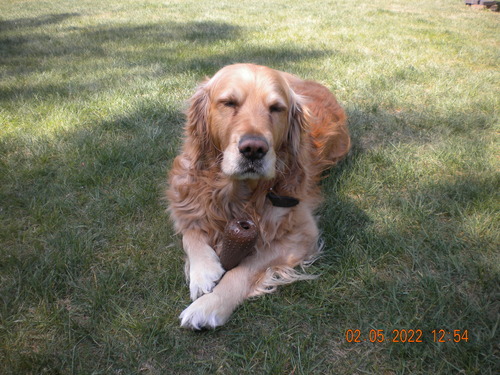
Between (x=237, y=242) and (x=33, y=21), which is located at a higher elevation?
(x=237, y=242)

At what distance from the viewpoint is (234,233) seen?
2.29 meters

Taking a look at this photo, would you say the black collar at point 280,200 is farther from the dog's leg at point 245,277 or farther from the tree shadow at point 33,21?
the tree shadow at point 33,21

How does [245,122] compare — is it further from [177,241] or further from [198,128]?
[177,241]

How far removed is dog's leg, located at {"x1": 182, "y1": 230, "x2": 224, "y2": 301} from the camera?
2197 mm

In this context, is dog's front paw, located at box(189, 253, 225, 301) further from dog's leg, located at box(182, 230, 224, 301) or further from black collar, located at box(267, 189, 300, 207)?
black collar, located at box(267, 189, 300, 207)

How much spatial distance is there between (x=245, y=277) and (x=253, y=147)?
77 centimetres

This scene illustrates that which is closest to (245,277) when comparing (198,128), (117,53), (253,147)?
(253,147)

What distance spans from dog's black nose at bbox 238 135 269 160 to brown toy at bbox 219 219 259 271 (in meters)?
0.44

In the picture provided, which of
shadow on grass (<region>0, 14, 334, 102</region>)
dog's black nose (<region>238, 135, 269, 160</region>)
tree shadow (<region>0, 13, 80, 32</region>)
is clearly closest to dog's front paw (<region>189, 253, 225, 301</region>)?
dog's black nose (<region>238, 135, 269, 160</region>)

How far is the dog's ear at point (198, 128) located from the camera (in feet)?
8.82

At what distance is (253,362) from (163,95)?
388 cm

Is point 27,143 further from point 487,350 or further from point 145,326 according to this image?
point 487,350

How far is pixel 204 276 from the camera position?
2.24 metres
